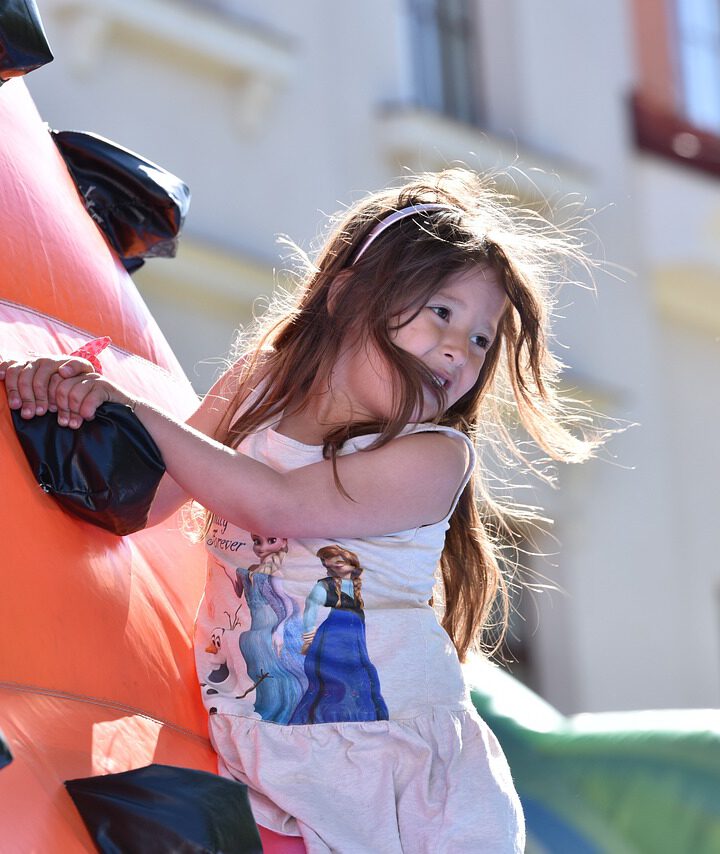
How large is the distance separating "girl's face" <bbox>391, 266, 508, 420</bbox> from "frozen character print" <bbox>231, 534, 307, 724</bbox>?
7.9 inches

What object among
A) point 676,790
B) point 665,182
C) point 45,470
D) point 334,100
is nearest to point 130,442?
point 45,470

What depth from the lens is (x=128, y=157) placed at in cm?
165

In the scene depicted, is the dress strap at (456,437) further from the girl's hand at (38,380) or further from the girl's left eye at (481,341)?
the girl's hand at (38,380)

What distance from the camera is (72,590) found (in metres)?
1.17

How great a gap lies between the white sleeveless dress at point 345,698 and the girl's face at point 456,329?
71 millimetres

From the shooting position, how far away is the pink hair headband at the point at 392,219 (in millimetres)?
1511

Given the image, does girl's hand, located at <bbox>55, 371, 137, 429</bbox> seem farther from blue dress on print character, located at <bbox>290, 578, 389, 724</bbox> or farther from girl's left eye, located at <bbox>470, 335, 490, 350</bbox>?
girl's left eye, located at <bbox>470, 335, 490, 350</bbox>

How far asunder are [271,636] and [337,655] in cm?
6

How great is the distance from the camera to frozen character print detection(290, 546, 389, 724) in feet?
4.22

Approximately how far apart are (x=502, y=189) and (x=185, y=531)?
3.99m

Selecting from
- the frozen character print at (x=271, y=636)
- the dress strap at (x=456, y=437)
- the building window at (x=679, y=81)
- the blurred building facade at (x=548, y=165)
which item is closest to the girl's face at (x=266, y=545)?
the frozen character print at (x=271, y=636)

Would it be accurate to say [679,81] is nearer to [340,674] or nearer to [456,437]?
[456,437]

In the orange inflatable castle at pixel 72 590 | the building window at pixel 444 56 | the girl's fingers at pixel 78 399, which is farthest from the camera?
the building window at pixel 444 56

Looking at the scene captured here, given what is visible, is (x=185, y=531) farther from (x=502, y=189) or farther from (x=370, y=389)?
(x=502, y=189)
